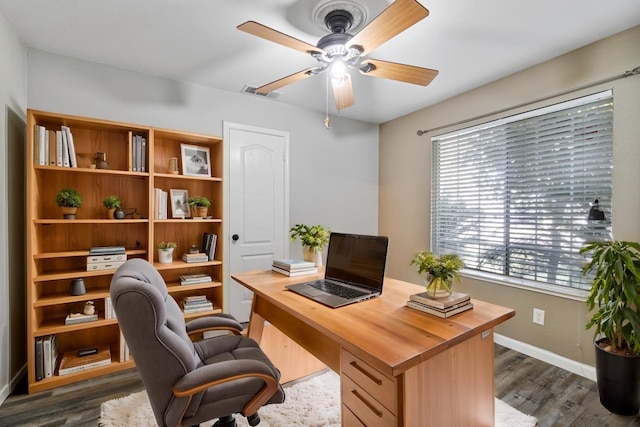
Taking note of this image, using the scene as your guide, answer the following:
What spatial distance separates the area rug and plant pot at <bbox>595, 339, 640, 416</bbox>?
1.82ft

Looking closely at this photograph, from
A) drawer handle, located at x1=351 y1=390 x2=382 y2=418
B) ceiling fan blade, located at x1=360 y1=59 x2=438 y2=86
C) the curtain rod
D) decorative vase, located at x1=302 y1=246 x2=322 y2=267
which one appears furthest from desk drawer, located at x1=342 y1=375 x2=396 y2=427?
the curtain rod

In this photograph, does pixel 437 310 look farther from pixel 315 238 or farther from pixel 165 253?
pixel 165 253

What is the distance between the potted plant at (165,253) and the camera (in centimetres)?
269

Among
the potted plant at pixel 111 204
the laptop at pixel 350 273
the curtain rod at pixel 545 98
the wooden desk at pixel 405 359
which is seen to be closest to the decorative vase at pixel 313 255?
the laptop at pixel 350 273

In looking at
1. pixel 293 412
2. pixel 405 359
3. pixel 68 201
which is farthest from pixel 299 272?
pixel 68 201

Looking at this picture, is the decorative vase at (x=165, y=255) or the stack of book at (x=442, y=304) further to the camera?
the decorative vase at (x=165, y=255)

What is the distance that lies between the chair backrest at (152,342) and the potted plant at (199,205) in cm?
168

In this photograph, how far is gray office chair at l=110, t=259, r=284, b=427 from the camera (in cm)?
111

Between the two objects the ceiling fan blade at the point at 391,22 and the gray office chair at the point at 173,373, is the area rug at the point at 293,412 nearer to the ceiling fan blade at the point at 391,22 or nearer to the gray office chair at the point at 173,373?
the gray office chair at the point at 173,373

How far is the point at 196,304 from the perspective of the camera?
2787 mm

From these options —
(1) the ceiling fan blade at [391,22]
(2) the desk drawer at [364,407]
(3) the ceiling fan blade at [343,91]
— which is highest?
(1) the ceiling fan blade at [391,22]

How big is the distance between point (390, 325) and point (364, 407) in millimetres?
342

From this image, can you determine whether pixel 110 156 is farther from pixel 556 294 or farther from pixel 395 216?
pixel 556 294

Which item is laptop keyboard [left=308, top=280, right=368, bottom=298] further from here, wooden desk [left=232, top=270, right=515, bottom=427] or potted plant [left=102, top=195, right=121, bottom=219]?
potted plant [left=102, top=195, right=121, bottom=219]
